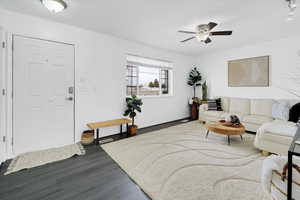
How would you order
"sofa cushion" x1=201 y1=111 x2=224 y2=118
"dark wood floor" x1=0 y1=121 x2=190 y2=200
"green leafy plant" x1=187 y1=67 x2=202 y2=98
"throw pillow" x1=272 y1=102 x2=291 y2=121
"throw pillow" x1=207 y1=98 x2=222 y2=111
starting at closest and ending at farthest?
1. "dark wood floor" x1=0 y1=121 x2=190 y2=200
2. "throw pillow" x1=272 y1=102 x2=291 y2=121
3. "sofa cushion" x1=201 y1=111 x2=224 y2=118
4. "throw pillow" x1=207 y1=98 x2=222 y2=111
5. "green leafy plant" x1=187 y1=67 x2=202 y2=98

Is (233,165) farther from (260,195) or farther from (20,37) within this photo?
(20,37)

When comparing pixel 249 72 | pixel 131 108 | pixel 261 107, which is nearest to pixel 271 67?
pixel 249 72

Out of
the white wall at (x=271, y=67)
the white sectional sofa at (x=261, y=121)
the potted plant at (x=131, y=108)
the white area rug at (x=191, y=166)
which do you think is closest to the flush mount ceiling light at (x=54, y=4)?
the potted plant at (x=131, y=108)

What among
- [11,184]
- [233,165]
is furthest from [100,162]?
[233,165]

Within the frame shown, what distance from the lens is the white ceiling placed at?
2.09 meters

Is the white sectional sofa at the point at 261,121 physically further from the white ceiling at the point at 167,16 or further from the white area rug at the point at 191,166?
the white ceiling at the point at 167,16

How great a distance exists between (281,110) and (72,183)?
4.41m

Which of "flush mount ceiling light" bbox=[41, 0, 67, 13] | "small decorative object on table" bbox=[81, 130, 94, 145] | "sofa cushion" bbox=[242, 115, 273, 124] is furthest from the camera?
"sofa cushion" bbox=[242, 115, 273, 124]

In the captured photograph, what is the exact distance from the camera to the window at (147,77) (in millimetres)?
3934

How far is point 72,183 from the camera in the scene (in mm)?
1700

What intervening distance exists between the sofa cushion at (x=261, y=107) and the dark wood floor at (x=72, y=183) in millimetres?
3826

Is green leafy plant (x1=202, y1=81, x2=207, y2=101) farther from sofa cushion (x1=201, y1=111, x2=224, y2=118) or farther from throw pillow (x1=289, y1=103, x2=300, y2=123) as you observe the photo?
throw pillow (x1=289, y1=103, x2=300, y2=123)

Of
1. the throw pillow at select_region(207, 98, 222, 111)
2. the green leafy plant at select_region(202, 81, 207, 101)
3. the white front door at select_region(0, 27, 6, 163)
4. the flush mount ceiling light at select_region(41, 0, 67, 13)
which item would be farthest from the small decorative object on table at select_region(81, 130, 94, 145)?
the green leafy plant at select_region(202, 81, 207, 101)

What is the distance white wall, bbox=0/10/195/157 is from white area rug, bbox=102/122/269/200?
0.86 meters
